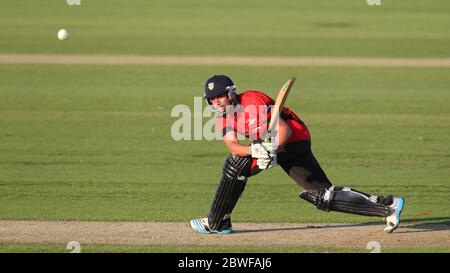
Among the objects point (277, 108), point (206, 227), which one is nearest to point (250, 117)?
point (277, 108)

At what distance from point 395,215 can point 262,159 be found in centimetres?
160

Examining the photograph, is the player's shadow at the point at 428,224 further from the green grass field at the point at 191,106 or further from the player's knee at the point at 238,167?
the player's knee at the point at 238,167

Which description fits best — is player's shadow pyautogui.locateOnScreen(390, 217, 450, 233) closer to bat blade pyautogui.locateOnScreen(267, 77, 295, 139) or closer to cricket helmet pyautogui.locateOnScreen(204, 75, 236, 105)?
bat blade pyautogui.locateOnScreen(267, 77, 295, 139)

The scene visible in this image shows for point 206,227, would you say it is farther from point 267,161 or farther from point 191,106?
point 191,106

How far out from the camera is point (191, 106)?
2136 centimetres

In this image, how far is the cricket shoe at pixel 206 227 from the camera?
35.3ft

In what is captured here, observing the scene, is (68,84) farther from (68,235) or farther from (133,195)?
(68,235)

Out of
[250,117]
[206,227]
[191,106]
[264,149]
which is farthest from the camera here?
[191,106]

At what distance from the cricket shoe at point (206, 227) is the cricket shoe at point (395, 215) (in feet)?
5.57

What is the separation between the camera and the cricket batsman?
10.1 m

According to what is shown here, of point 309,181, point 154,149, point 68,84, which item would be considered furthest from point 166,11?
point 309,181

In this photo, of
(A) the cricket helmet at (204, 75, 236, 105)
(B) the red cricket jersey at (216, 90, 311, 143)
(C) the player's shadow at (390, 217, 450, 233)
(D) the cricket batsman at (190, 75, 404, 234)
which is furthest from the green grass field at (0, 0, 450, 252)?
(A) the cricket helmet at (204, 75, 236, 105)
